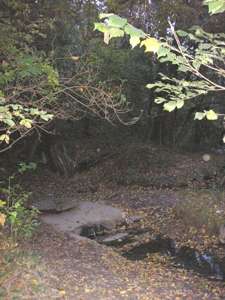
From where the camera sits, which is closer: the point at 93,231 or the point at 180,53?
the point at 180,53

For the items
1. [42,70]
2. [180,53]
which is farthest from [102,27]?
[42,70]

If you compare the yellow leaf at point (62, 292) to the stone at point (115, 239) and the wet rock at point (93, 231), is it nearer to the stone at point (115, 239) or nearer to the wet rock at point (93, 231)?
the stone at point (115, 239)

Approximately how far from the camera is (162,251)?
30.4 ft

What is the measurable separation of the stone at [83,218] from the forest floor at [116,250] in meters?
0.51

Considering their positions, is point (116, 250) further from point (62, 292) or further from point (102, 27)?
point (102, 27)

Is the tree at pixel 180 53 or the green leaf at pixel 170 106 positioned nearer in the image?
the tree at pixel 180 53

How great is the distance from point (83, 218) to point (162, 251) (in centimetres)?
278

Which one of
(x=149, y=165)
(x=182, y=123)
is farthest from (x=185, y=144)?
(x=149, y=165)

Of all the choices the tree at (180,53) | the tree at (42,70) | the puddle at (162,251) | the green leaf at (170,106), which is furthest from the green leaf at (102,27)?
the puddle at (162,251)

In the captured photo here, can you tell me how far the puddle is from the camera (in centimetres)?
831

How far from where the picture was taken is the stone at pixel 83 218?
10.7 m

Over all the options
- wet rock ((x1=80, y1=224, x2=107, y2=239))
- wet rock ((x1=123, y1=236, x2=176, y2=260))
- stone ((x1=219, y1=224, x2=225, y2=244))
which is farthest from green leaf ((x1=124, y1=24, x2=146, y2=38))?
wet rock ((x1=80, y1=224, x2=107, y2=239))

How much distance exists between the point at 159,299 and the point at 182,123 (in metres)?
14.1

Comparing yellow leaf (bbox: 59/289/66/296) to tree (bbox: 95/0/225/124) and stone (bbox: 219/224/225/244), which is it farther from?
stone (bbox: 219/224/225/244)
